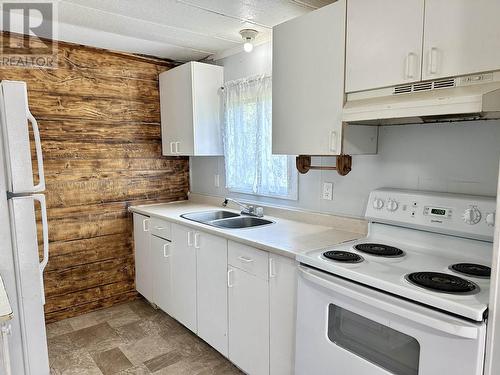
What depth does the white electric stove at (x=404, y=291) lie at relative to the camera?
44.4 inches

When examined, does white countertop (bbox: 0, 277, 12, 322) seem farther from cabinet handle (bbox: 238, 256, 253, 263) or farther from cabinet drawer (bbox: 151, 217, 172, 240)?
cabinet drawer (bbox: 151, 217, 172, 240)

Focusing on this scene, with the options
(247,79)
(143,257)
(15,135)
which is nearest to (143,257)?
(143,257)

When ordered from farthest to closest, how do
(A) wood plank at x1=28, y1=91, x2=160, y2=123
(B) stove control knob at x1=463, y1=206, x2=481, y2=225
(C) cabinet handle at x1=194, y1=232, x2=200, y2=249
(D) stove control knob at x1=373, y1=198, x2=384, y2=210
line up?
(A) wood plank at x1=28, y1=91, x2=160, y2=123, (C) cabinet handle at x1=194, y1=232, x2=200, y2=249, (D) stove control knob at x1=373, y1=198, x2=384, y2=210, (B) stove control knob at x1=463, y1=206, x2=481, y2=225

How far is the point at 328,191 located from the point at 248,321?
95 cm

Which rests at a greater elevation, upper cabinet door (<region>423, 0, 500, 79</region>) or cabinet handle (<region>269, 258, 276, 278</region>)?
upper cabinet door (<region>423, 0, 500, 79</region>)

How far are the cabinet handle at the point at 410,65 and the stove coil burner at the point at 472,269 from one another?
0.81m

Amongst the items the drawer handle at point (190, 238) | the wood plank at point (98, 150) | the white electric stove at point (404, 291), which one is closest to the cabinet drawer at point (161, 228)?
the drawer handle at point (190, 238)

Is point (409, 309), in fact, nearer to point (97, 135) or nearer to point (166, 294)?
point (166, 294)

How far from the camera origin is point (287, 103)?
6.58 feet

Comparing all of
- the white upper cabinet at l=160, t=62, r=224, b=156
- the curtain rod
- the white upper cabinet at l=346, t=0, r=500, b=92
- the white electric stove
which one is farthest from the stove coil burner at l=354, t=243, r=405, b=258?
the white upper cabinet at l=160, t=62, r=224, b=156

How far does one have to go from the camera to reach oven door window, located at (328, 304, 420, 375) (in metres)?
1.26

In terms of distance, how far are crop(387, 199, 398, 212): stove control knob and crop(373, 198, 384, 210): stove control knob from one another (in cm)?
4

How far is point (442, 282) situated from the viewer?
1254 mm

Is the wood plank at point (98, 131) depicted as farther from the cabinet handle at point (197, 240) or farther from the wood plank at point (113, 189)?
the cabinet handle at point (197, 240)
